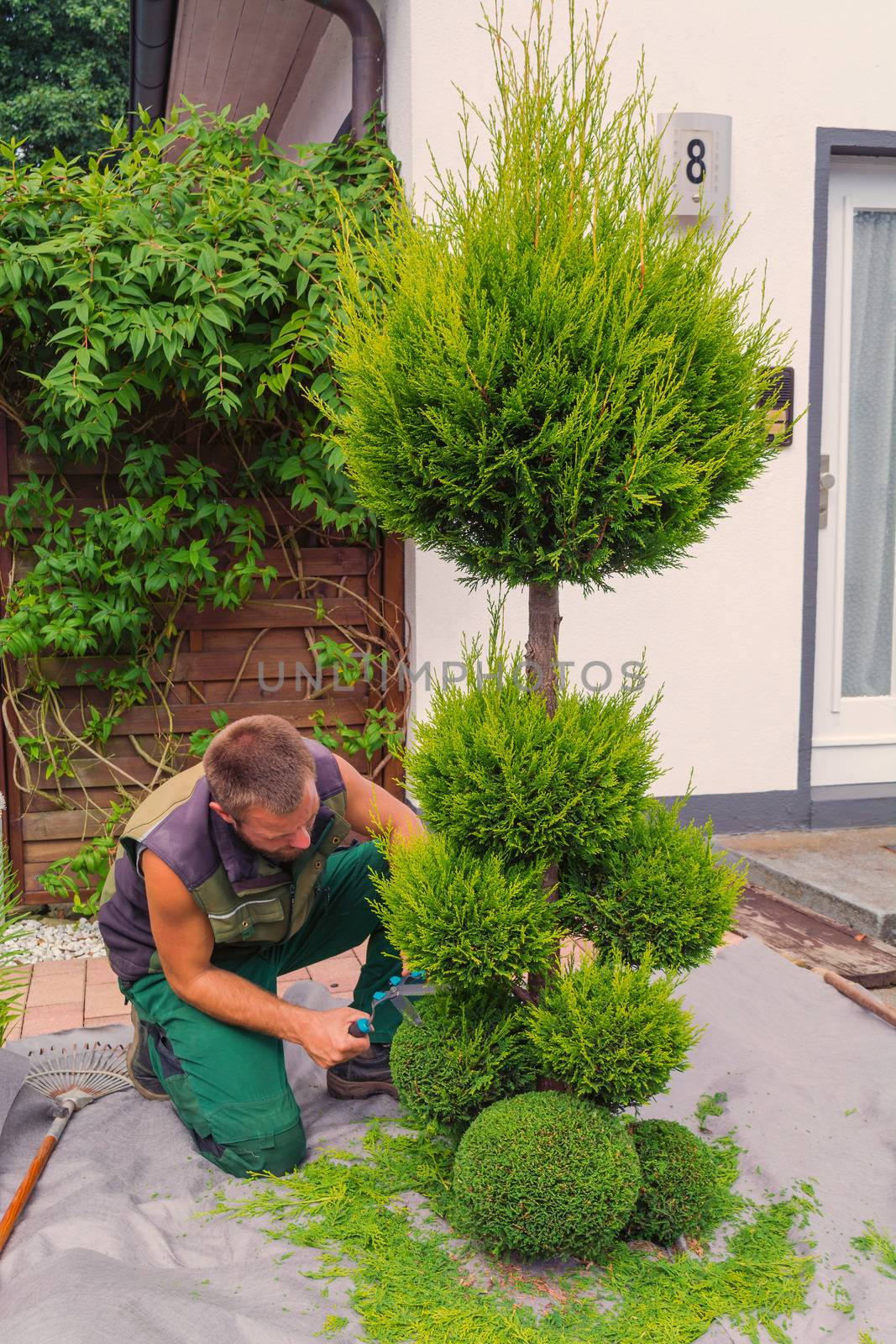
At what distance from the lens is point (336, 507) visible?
14.3 ft

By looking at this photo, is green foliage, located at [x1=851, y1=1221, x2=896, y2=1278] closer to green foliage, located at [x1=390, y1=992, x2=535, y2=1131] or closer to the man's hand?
green foliage, located at [x1=390, y1=992, x2=535, y2=1131]

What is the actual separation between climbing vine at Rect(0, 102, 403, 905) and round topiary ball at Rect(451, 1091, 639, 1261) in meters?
2.55

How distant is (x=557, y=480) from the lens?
2102mm

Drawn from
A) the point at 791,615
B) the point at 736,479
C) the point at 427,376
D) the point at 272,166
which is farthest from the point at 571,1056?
the point at 272,166

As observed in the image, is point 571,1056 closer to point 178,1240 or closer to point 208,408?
point 178,1240

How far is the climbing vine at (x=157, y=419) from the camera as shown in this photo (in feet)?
12.7

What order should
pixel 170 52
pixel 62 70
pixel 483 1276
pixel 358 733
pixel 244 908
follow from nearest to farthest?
pixel 483 1276 < pixel 244 908 < pixel 358 733 < pixel 170 52 < pixel 62 70

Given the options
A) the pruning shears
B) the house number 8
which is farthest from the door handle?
the pruning shears

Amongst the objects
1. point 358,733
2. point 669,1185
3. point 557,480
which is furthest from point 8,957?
point 358,733

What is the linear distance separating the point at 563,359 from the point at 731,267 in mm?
2841

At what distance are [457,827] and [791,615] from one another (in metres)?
3.09

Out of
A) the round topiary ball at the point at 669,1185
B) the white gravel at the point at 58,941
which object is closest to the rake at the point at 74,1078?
the white gravel at the point at 58,941

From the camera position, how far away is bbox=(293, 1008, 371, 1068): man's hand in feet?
8.25

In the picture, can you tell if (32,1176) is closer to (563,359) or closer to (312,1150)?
(312,1150)
